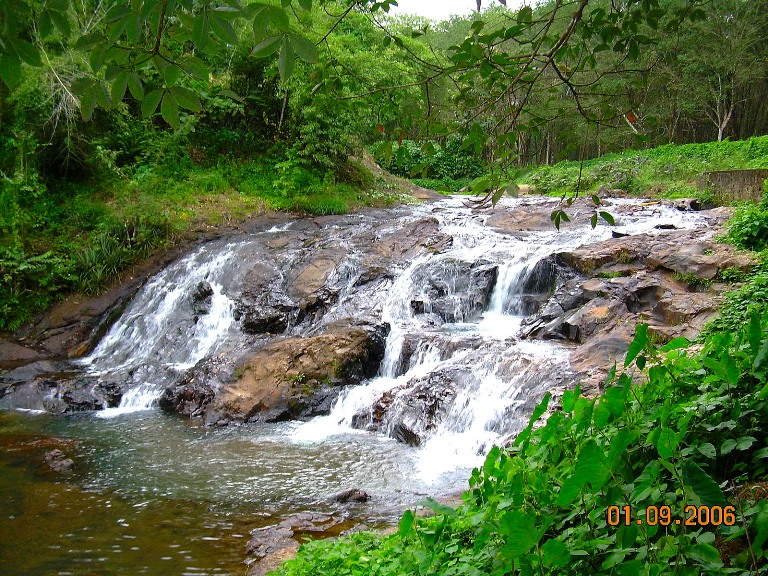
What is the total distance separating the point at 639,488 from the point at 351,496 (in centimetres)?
420

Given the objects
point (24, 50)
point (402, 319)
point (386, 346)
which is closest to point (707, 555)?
point (24, 50)

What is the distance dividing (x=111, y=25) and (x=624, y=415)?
92.5 inches

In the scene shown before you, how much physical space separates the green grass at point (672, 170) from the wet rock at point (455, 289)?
516 centimetres

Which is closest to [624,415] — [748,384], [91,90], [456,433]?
[748,384]

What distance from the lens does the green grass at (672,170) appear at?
54.6ft

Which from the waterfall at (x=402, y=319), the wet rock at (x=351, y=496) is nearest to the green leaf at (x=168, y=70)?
the wet rock at (x=351, y=496)

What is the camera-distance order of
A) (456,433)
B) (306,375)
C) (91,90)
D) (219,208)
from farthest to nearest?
(219,208) → (306,375) → (456,433) → (91,90)

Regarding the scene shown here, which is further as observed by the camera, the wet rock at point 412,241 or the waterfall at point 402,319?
the wet rock at point 412,241

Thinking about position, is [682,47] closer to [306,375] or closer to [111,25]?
[306,375]

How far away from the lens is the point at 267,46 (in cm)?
155

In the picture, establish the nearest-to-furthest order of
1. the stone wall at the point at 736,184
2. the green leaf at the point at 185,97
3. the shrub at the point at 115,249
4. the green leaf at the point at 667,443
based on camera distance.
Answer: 1. the green leaf at the point at 185,97
2. the green leaf at the point at 667,443
3. the shrub at the point at 115,249
4. the stone wall at the point at 736,184

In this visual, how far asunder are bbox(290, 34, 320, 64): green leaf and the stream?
423 centimetres

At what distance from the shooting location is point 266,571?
14.1 feet

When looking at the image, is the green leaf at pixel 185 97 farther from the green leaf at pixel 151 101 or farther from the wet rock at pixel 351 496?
the wet rock at pixel 351 496
